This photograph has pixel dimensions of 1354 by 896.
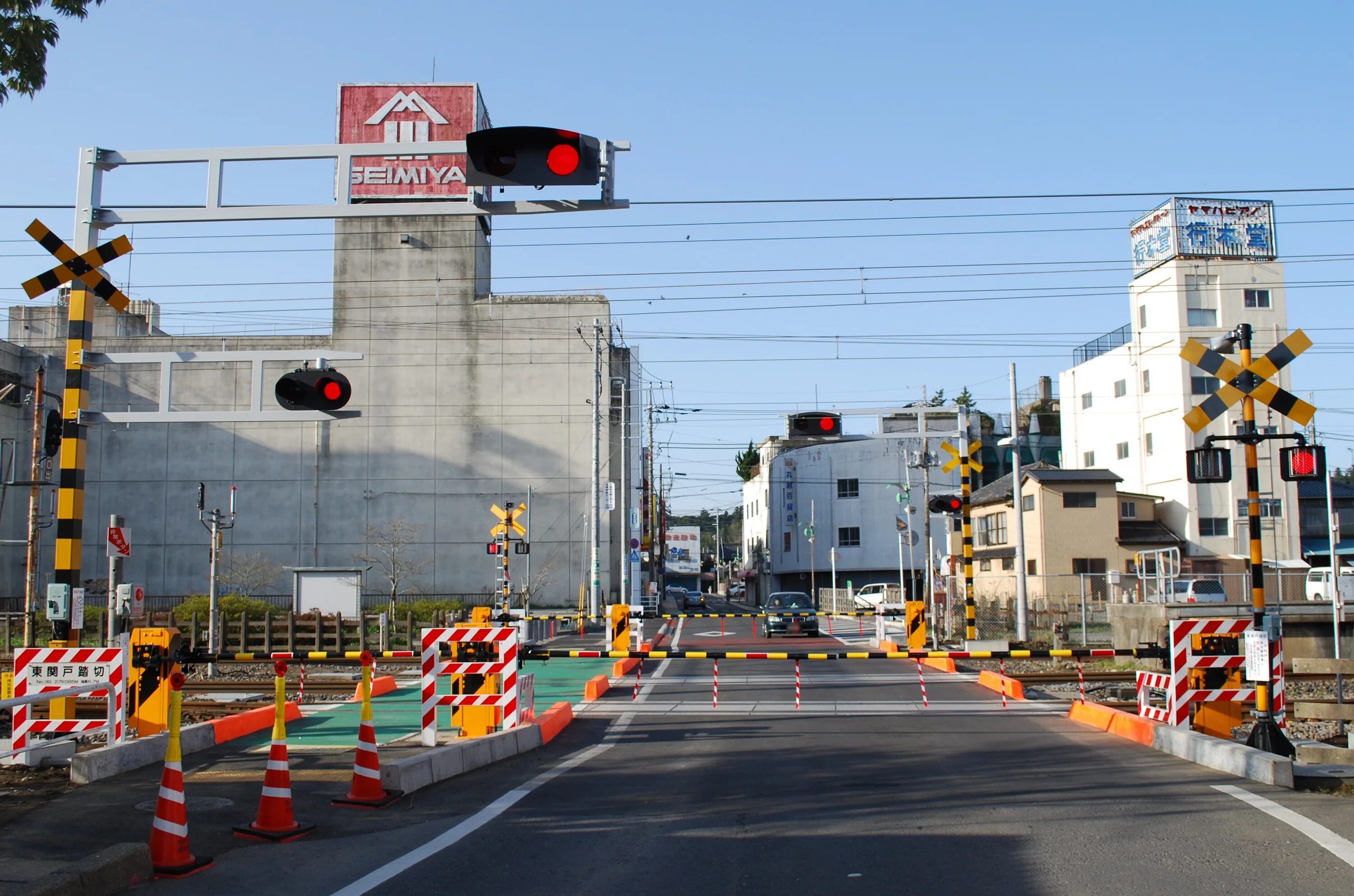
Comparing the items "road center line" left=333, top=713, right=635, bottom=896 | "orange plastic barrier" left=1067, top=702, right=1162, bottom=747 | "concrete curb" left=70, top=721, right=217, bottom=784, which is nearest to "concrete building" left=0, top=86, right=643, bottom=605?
"orange plastic barrier" left=1067, top=702, right=1162, bottom=747

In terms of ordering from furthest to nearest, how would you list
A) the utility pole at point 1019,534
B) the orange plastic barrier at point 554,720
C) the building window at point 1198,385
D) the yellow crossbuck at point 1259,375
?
the building window at point 1198,385 < the utility pole at point 1019,534 < the orange plastic barrier at point 554,720 < the yellow crossbuck at point 1259,375

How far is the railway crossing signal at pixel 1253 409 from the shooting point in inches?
489

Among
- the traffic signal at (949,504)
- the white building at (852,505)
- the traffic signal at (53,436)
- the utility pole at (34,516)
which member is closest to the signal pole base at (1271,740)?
the traffic signal at (53,436)

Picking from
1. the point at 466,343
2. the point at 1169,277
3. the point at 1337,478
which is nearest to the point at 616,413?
the point at 466,343

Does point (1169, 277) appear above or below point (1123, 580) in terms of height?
above

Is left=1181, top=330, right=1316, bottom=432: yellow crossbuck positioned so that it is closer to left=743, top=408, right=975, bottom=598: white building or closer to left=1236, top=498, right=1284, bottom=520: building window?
left=1236, top=498, right=1284, bottom=520: building window

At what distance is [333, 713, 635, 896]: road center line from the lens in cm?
675

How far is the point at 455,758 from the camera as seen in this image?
10.9 meters

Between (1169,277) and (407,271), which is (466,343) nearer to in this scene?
(407,271)

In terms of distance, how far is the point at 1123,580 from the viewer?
43625 millimetres

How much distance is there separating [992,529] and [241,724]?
168 feet

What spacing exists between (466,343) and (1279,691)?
1955 inches

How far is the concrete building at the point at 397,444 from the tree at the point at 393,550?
0.74 feet

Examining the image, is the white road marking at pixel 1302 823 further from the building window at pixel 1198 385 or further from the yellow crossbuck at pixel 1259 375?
the building window at pixel 1198 385
